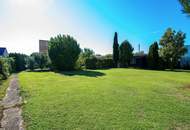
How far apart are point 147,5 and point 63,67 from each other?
13.8 meters

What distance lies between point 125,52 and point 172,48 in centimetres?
734

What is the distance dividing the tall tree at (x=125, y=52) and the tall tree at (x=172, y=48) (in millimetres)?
4956

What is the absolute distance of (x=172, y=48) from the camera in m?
31.2

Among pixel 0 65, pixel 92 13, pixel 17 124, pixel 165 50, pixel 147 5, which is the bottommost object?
pixel 17 124

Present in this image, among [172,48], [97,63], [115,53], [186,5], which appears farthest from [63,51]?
[186,5]

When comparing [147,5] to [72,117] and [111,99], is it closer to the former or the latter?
[111,99]

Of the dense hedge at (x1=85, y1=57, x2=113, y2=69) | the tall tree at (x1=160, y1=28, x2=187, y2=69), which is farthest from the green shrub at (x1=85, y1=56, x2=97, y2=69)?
the tall tree at (x1=160, y1=28, x2=187, y2=69)

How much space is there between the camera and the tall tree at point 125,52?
33.6 m

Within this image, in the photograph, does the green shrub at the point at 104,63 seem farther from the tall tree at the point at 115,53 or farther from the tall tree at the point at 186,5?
the tall tree at the point at 186,5

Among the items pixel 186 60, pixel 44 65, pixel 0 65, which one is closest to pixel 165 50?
pixel 186 60

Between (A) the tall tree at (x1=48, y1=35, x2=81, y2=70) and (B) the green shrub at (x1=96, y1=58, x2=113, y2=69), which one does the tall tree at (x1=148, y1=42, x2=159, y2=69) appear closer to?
(B) the green shrub at (x1=96, y1=58, x2=113, y2=69)

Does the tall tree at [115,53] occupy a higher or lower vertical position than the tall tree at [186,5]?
lower

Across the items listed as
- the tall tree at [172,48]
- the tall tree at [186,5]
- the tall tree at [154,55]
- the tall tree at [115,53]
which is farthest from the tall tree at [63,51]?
the tall tree at [186,5]

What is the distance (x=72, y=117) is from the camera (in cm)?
560
